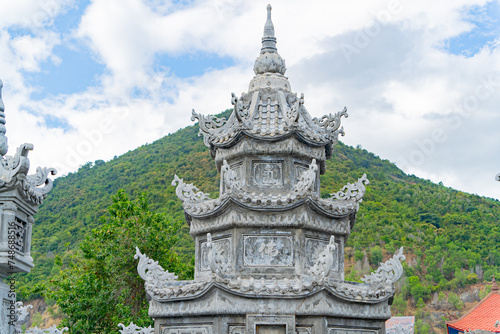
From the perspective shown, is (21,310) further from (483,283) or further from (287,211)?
(483,283)

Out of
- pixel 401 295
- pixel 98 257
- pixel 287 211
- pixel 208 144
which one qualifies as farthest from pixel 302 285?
pixel 401 295

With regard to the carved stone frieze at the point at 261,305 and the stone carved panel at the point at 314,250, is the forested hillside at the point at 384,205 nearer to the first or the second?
the stone carved panel at the point at 314,250

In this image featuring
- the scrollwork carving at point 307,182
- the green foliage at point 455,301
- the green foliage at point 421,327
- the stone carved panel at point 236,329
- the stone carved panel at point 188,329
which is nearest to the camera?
the stone carved panel at point 236,329

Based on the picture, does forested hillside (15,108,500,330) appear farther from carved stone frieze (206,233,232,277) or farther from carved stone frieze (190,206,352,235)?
carved stone frieze (190,206,352,235)

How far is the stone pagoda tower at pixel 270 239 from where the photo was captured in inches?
443

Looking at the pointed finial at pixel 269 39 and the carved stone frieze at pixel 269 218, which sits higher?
the pointed finial at pixel 269 39

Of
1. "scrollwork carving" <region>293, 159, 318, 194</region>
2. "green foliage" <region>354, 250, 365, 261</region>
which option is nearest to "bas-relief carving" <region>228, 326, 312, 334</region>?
"scrollwork carving" <region>293, 159, 318, 194</region>

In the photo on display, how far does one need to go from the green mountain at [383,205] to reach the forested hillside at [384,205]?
0.08 meters

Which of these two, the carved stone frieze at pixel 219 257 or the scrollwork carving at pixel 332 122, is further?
the scrollwork carving at pixel 332 122

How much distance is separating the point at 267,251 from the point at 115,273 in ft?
37.6

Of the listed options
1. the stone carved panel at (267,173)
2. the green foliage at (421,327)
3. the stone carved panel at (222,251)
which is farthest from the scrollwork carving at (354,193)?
the green foliage at (421,327)

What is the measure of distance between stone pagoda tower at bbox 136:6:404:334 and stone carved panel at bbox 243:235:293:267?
0.02 m

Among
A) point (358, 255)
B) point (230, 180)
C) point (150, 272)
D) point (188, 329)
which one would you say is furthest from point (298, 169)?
point (358, 255)

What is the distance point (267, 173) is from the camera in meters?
13.0
